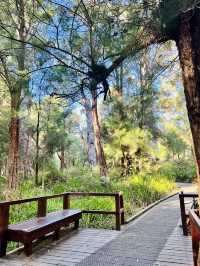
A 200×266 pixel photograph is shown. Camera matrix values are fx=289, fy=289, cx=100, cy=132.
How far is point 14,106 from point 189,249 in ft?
19.3

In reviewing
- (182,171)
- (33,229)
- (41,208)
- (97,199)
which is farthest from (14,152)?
(182,171)

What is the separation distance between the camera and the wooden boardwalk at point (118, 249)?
376 cm

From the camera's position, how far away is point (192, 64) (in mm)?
3012

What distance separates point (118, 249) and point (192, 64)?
286 cm

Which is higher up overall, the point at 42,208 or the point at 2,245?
the point at 42,208

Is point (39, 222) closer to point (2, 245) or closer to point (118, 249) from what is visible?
point (2, 245)

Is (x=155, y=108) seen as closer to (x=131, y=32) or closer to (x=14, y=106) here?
(x=14, y=106)

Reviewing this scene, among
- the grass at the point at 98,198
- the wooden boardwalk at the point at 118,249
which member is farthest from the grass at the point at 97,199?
the wooden boardwalk at the point at 118,249

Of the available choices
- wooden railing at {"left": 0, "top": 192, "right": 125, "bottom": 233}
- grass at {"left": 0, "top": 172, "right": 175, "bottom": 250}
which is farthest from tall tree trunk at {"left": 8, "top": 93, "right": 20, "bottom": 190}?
wooden railing at {"left": 0, "top": 192, "right": 125, "bottom": 233}

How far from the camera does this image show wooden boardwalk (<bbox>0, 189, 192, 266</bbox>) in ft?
12.3

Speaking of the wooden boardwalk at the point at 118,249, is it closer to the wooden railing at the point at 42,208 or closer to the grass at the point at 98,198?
the wooden railing at the point at 42,208

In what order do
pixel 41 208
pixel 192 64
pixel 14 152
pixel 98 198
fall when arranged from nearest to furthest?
pixel 192 64
pixel 41 208
pixel 98 198
pixel 14 152

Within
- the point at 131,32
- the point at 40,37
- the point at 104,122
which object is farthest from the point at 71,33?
the point at 104,122

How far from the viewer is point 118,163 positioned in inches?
523
